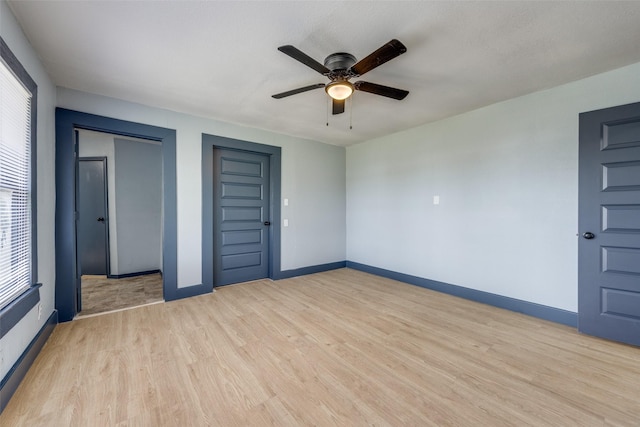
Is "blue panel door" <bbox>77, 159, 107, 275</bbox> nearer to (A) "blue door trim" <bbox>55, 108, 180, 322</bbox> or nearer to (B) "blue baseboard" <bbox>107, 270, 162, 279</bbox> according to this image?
(B) "blue baseboard" <bbox>107, 270, 162, 279</bbox>

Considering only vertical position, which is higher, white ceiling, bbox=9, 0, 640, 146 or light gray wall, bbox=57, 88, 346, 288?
Result: white ceiling, bbox=9, 0, 640, 146

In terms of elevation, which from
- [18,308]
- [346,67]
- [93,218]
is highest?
[346,67]

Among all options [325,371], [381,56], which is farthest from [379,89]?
[325,371]

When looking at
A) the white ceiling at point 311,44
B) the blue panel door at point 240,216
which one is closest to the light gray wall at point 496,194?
the white ceiling at point 311,44

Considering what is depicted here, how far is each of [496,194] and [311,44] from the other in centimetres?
286

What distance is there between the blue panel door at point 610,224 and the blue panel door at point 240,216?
13.4 ft

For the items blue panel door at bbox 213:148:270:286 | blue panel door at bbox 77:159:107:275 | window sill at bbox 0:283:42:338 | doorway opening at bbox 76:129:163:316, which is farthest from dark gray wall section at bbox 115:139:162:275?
window sill at bbox 0:283:42:338

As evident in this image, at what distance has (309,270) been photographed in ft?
16.4

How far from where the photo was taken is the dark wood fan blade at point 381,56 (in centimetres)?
174

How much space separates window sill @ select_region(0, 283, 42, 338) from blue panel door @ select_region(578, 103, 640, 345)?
4.67 m

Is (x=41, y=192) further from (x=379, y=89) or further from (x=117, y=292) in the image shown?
(x=379, y=89)

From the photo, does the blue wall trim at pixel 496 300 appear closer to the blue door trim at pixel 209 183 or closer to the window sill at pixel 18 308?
the blue door trim at pixel 209 183

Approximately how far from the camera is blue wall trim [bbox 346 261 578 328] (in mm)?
2824

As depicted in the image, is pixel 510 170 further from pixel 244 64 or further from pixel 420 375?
pixel 244 64
